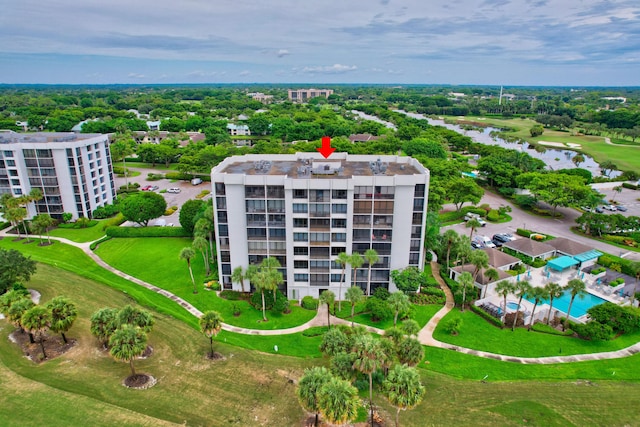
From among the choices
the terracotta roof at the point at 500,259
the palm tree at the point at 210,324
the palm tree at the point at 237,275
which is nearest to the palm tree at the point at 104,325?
the palm tree at the point at 210,324

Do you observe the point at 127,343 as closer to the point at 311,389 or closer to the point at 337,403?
the point at 311,389

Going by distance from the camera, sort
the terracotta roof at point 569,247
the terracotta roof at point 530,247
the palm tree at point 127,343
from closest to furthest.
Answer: the palm tree at point 127,343, the terracotta roof at point 569,247, the terracotta roof at point 530,247

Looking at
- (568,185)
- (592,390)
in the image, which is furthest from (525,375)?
(568,185)

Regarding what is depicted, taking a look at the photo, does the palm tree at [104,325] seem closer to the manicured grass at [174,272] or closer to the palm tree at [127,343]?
the palm tree at [127,343]

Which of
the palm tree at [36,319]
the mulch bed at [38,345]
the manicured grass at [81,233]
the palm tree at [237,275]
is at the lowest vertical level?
the manicured grass at [81,233]

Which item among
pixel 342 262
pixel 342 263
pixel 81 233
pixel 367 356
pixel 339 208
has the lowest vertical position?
pixel 81 233

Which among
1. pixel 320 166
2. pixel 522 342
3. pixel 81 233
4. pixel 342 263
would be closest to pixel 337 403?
pixel 342 263
